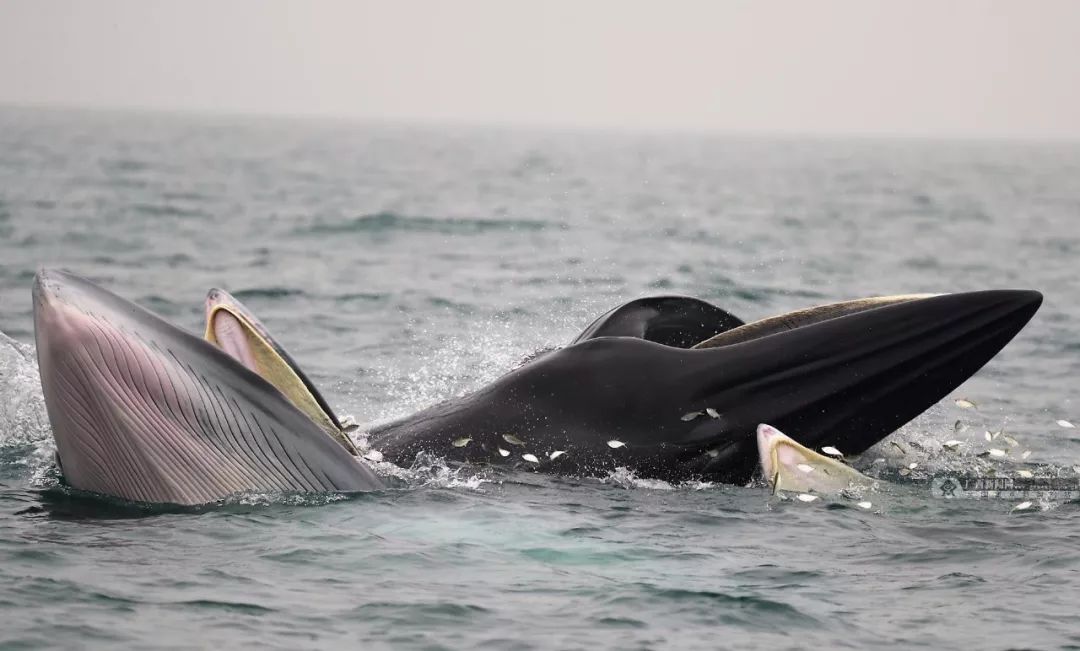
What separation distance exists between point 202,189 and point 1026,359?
3056cm

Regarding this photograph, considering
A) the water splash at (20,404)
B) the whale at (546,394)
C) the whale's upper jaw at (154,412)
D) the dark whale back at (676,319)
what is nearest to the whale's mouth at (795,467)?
the whale at (546,394)

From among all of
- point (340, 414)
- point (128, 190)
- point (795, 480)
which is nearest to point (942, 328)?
point (795, 480)

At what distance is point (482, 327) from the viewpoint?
2023 centimetres

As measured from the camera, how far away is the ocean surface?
810 cm

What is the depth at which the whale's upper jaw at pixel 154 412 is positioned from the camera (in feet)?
27.6

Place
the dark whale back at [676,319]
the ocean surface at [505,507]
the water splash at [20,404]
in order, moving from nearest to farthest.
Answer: the ocean surface at [505,507], the dark whale back at [676,319], the water splash at [20,404]

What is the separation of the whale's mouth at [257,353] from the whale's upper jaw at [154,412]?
728 mm

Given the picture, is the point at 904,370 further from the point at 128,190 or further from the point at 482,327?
the point at 128,190

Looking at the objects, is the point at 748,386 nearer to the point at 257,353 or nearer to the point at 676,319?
the point at 676,319

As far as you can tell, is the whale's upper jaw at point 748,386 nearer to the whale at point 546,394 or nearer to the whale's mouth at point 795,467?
the whale at point 546,394

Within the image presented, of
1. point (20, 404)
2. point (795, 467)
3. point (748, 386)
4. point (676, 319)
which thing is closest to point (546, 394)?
point (676, 319)

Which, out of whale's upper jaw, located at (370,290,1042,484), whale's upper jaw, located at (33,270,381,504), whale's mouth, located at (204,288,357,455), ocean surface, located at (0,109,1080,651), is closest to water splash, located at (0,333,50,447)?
ocean surface, located at (0,109,1080,651)

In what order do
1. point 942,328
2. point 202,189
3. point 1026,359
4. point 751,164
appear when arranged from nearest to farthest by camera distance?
point 942,328 < point 1026,359 < point 202,189 < point 751,164

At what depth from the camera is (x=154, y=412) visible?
8.59 meters
